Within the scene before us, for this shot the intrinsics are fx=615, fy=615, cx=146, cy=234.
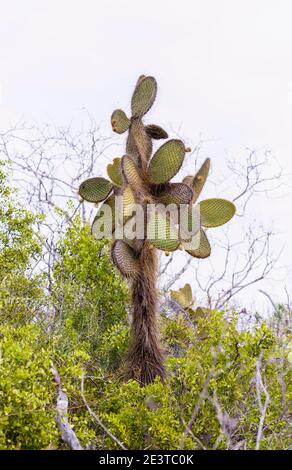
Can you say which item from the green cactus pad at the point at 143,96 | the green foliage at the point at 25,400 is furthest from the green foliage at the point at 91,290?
the green foliage at the point at 25,400

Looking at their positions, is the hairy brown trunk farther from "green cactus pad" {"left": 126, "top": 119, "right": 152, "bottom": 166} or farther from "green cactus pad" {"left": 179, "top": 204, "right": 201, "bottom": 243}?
"green cactus pad" {"left": 126, "top": 119, "right": 152, "bottom": 166}

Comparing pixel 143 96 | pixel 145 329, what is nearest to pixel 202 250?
pixel 145 329

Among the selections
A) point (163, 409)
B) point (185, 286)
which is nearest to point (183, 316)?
point (185, 286)

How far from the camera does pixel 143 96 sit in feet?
13.5

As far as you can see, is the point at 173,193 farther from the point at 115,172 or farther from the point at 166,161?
the point at 115,172

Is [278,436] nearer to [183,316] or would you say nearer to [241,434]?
[241,434]

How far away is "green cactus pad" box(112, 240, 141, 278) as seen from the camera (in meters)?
3.65

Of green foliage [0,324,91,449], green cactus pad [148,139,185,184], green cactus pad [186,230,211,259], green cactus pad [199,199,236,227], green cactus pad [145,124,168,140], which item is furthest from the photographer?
green cactus pad [145,124,168,140]

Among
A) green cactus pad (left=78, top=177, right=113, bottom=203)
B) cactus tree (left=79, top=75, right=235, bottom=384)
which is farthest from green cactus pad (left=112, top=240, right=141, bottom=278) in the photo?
green cactus pad (left=78, top=177, right=113, bottom=203)

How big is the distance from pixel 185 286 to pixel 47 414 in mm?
2354

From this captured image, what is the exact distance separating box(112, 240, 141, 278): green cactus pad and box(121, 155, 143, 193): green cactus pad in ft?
1.19

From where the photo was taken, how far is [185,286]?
4.92 m

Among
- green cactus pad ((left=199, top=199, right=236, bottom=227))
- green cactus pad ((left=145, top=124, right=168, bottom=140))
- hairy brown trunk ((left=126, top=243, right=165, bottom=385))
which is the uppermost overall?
green cactus pad ((left=145, top=124, right=168, bottom=140))
